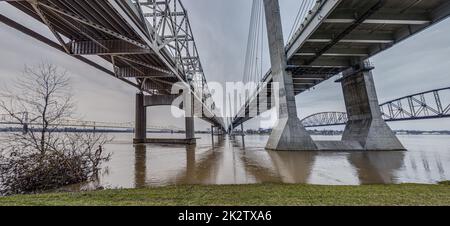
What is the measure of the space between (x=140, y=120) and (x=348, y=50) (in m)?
30.8

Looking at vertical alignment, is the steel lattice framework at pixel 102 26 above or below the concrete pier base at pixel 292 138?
above

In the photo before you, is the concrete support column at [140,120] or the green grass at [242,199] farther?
the concrete support column at [140,120]

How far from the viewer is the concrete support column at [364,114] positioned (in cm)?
1864

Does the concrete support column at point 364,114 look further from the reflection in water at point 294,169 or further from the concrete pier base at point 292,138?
the reflection in water at point 294,169

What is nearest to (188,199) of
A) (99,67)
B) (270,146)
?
(270,146)

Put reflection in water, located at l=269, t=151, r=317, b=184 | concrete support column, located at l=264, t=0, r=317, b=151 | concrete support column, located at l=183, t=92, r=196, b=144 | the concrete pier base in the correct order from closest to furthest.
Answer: reflection in water, located at l=269, t=151, r=317, b=184, the concrete pier base, concrete support column, located at l=264, t=0, r=317, b=151, concrete support column, located at l=183, t=92, r=196, b=144

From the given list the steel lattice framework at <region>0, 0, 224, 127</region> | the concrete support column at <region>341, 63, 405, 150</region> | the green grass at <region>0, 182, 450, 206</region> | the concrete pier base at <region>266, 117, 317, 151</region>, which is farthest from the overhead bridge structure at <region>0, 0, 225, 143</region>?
the concrete support column at <region>341, 63, 405, 150</region>

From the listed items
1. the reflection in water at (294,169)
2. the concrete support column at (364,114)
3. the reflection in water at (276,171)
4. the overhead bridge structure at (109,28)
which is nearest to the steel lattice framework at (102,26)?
the overhead bridge structure at (109,28)

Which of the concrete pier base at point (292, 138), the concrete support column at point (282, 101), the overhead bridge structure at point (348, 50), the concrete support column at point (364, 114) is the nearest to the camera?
the overhead bridge structure at point (348, 50)

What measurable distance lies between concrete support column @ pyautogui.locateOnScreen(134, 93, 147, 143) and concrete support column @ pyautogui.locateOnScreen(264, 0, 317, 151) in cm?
2180

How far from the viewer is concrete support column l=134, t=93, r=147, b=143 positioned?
32.1 metres

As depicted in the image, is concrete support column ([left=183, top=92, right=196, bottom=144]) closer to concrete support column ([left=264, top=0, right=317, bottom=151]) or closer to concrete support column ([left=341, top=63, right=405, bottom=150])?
concrete support column ([left=264, top=0, right=317, bottom=151])

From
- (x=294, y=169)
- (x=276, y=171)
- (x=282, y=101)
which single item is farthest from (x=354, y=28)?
(x=276, y=171)
